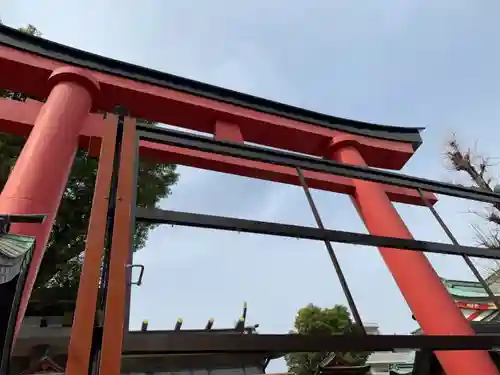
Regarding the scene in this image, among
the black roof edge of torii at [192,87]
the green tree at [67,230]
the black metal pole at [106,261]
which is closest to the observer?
the black metal pole at [106,261]

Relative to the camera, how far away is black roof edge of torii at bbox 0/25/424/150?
4078mm

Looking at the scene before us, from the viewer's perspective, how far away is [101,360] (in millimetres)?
1105

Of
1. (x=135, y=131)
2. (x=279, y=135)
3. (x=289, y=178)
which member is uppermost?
(x=279, y=135)

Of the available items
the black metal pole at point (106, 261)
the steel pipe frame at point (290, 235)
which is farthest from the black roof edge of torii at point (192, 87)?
the steel pipe frame at point (290, 235)

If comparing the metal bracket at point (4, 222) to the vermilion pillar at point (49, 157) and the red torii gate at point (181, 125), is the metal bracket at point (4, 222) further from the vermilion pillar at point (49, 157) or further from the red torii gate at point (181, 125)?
the red torii gate at point (181, 125)

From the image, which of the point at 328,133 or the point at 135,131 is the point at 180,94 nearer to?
the point at 328,133

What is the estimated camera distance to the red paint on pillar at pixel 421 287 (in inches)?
117

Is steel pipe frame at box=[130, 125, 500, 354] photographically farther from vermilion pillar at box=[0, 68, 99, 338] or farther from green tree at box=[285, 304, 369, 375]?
green tree at box=[285, 304, 369, 375]

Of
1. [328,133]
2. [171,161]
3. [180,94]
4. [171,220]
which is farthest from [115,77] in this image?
[171,220]

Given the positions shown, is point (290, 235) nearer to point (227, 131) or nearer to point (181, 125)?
point (227, 131)

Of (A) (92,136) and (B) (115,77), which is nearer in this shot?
(A) (92,136)

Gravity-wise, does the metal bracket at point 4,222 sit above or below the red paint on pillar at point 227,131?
below

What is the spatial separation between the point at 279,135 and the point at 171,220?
372 centimetres

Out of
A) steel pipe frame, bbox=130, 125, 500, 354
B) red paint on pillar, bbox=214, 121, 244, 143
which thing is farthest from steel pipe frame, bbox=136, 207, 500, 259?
red paint on pillar, bbox=214, 121, 244, 143
